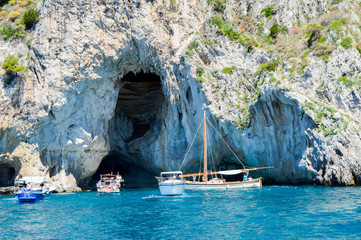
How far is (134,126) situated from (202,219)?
1501 inches

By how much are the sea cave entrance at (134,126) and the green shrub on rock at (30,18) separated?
14.7 meters

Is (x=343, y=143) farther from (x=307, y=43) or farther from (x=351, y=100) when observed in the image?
(x=307, y=43)

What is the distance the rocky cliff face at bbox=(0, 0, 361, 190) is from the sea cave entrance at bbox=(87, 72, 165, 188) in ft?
17.5

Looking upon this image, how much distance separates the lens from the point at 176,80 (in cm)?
4309

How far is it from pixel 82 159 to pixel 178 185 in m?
16.8

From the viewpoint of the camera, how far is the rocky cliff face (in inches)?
1478

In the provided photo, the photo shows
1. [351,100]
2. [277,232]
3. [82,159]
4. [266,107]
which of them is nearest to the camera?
[277,232]

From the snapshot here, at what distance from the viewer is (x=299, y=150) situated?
35.9m

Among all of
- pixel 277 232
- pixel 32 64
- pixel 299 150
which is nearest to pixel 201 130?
pixel 299 150

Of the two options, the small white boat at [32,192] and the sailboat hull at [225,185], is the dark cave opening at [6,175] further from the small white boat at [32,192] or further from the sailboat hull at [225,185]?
the sailboat hull at [225,185]

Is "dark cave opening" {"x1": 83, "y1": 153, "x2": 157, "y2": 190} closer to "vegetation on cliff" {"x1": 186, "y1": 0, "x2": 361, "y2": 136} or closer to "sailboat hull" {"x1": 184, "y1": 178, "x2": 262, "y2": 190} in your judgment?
"sailboat hull" {"x1": 184, "y1": 178, "x2": 262, "y2": 190}

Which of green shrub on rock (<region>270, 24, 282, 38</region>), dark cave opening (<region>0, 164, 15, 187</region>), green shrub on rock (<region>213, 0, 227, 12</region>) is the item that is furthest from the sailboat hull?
green shrub on rock (<region>213, 0, 227, 12</region>)

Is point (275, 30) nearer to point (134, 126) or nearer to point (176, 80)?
point (176, 80)

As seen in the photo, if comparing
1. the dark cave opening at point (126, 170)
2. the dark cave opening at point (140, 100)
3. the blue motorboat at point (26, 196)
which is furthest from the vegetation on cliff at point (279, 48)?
the blue motorboat at point (26, 196)
